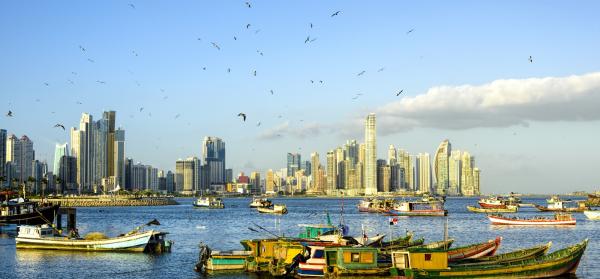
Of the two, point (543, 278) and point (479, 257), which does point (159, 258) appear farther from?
point (543, 278)

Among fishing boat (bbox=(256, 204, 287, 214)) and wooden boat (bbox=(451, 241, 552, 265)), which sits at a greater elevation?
wooden boat (bbox=(451, 241, 552, 265))

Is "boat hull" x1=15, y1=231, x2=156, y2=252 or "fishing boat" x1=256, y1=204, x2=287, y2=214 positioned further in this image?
"fishing boat" x1=256, y1=204, x2=287, y2=214

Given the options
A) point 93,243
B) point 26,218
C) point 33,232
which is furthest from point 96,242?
point 26,218

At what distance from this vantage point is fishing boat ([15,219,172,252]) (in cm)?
6744

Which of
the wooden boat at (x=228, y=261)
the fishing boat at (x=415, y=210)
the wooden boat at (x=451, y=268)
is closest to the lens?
the wooden boat at (x=451, y=268)

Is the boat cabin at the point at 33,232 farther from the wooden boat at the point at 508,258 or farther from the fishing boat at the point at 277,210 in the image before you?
the fishing boat at the point at 277,210

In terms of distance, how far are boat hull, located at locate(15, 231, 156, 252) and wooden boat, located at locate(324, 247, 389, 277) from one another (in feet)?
88.0

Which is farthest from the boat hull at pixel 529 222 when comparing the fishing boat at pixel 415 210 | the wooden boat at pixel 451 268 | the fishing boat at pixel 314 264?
the fishing boat at pixel 314 264

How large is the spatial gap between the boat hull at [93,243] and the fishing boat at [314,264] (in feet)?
78.3

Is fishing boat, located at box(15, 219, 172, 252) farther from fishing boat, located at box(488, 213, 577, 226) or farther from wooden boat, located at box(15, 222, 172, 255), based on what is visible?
fishing boat, located at box(488, 213, 577, 226)

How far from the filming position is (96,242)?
68.1 metres

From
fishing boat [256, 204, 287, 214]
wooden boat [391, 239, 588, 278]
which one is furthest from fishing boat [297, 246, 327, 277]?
fishing boat [256, 204, 287, 214]

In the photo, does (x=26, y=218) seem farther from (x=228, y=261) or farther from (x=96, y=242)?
(x=228, y=261)

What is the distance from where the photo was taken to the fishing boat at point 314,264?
4762 centimetres
